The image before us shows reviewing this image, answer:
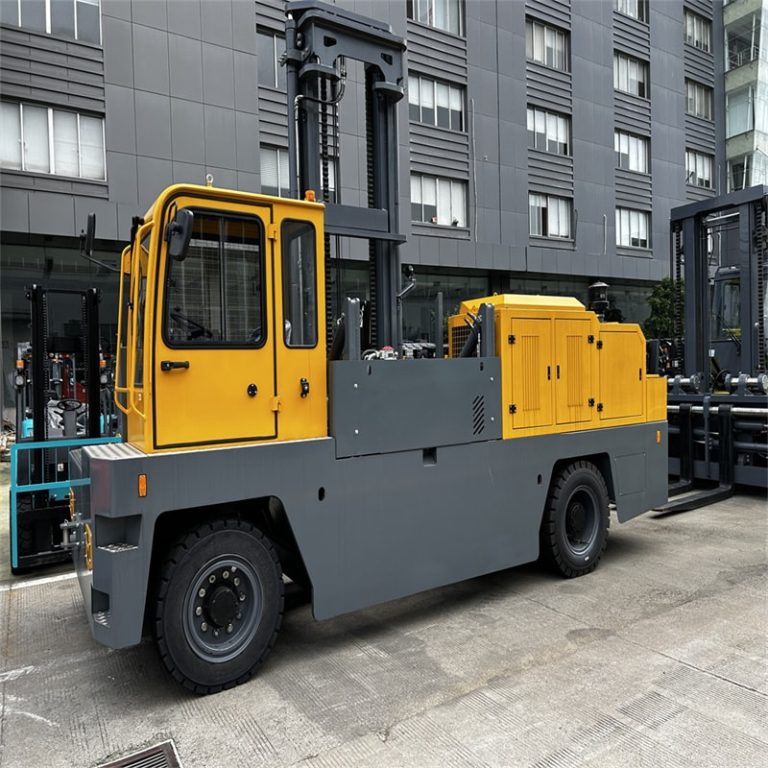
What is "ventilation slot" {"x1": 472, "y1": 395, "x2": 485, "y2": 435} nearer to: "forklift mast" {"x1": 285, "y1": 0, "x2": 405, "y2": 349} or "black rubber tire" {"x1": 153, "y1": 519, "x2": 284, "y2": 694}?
"forklift mast" {"x1": 285, "y1": 0, "x2": 405, "y2": 349}

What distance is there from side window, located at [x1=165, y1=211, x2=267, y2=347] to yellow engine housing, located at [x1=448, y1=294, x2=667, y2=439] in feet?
7.49

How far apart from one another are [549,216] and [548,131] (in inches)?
128

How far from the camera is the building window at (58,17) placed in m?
15.1

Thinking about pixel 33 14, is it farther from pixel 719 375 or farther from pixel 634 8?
pixel 634 8

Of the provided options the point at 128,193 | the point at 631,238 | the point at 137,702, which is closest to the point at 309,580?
the point at 137,702

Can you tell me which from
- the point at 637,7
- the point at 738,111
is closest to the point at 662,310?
the point at 637,7

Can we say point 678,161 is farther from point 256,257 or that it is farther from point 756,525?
point 256,257

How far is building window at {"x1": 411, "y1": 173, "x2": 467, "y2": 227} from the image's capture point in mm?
21062

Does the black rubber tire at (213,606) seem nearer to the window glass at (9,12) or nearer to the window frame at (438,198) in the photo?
the window glass at (9,12)

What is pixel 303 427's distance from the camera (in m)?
4.38

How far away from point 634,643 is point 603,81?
2702cm

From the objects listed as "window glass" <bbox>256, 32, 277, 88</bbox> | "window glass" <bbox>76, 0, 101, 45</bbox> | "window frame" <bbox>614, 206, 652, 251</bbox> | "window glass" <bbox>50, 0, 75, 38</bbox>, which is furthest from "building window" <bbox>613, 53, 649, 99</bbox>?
"window glass" <bbox>50, 0, 75, 38</bbox>

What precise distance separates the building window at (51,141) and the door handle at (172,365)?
14462 millimetres

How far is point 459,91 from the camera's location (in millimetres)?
22156
